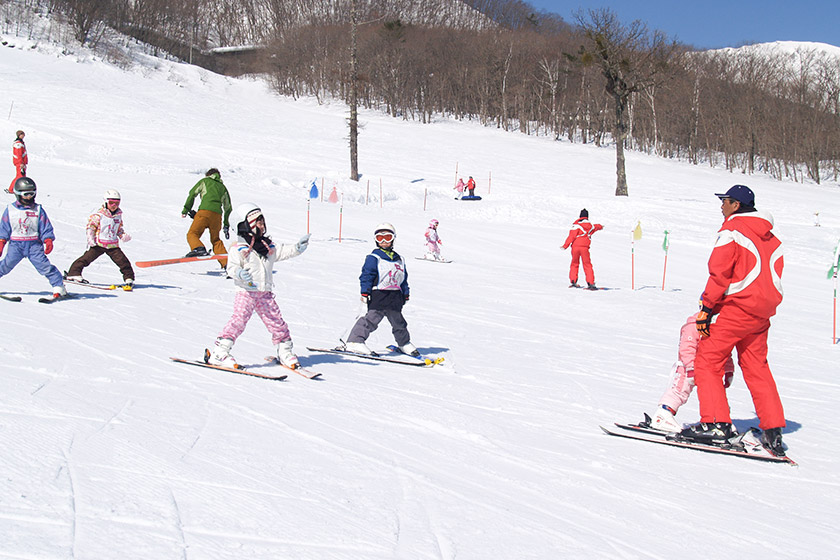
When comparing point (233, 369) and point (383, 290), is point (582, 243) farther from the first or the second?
point (233, 369)

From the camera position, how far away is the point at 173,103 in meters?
49.4

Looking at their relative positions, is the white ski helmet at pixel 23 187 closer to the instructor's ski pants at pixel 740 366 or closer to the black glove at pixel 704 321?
the black glove at pixel 704 321

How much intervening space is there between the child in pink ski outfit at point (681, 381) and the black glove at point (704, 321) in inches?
10.1

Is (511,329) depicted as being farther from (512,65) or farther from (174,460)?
(512,65)

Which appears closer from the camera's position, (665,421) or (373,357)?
(665,421)

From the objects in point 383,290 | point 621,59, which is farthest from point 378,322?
point 621,59

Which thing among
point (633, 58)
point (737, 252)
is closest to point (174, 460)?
point (737, 252)

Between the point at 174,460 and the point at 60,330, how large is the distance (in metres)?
4.28

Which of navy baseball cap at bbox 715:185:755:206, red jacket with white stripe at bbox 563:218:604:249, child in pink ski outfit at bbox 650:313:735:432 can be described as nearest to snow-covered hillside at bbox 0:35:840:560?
child in pink ski outfit at bbox 650:313:735:432

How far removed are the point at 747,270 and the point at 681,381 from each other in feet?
3.61

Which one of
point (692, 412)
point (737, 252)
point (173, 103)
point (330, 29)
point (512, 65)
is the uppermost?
point (330, 29)

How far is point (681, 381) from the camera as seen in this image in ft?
18.9

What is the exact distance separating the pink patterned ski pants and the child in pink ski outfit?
11.7ft

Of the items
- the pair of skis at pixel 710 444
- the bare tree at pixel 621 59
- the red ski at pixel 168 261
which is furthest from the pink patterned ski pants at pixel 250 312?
the bare tree at pixel 621 59
